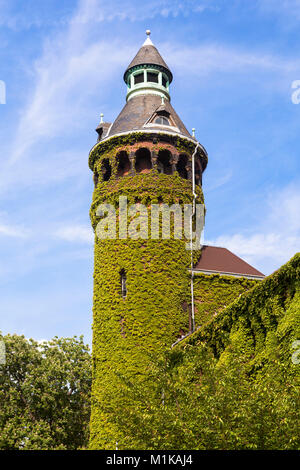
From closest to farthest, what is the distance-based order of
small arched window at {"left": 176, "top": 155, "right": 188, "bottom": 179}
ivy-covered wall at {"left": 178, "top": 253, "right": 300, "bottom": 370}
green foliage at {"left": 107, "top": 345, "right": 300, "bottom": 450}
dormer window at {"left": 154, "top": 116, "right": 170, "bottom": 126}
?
1. green foliage at {"left": 107, "top": 345, "right": 300, "bottom": 450}
2. ivy-covered wall at {"left": 178, "top": 253, "right": 300, "bottom": 370}
3. small arched window at {"left": 176, "top": 155, "right": 188, "bottom": 179}
4. dormer window at {"left": 154, "top": 116, "right": 170, "bottom": 126}

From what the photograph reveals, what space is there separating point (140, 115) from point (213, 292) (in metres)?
13.2

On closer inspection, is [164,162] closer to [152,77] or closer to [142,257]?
[142,257]

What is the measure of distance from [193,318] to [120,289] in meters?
4.71

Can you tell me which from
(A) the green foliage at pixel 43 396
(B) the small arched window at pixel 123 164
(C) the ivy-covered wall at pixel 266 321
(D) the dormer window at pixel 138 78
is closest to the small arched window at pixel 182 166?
(B) the small arched window at pixel 123 164

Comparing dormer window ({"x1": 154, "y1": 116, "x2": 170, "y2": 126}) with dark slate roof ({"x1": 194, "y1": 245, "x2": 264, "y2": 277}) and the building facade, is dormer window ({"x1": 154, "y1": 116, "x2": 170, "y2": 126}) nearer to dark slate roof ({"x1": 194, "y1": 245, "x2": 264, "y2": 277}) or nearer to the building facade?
the building facade

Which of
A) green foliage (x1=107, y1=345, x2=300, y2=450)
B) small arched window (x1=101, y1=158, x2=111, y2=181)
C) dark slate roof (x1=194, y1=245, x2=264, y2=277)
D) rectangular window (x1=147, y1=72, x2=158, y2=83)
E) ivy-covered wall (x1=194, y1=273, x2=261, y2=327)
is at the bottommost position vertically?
green foliage (x1=107, y1=345, x2=300, y2=450)

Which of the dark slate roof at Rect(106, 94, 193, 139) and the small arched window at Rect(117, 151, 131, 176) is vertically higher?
the dark slate roof at Rect(106, 94, 193, 139)

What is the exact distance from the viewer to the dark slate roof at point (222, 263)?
1520 inches
